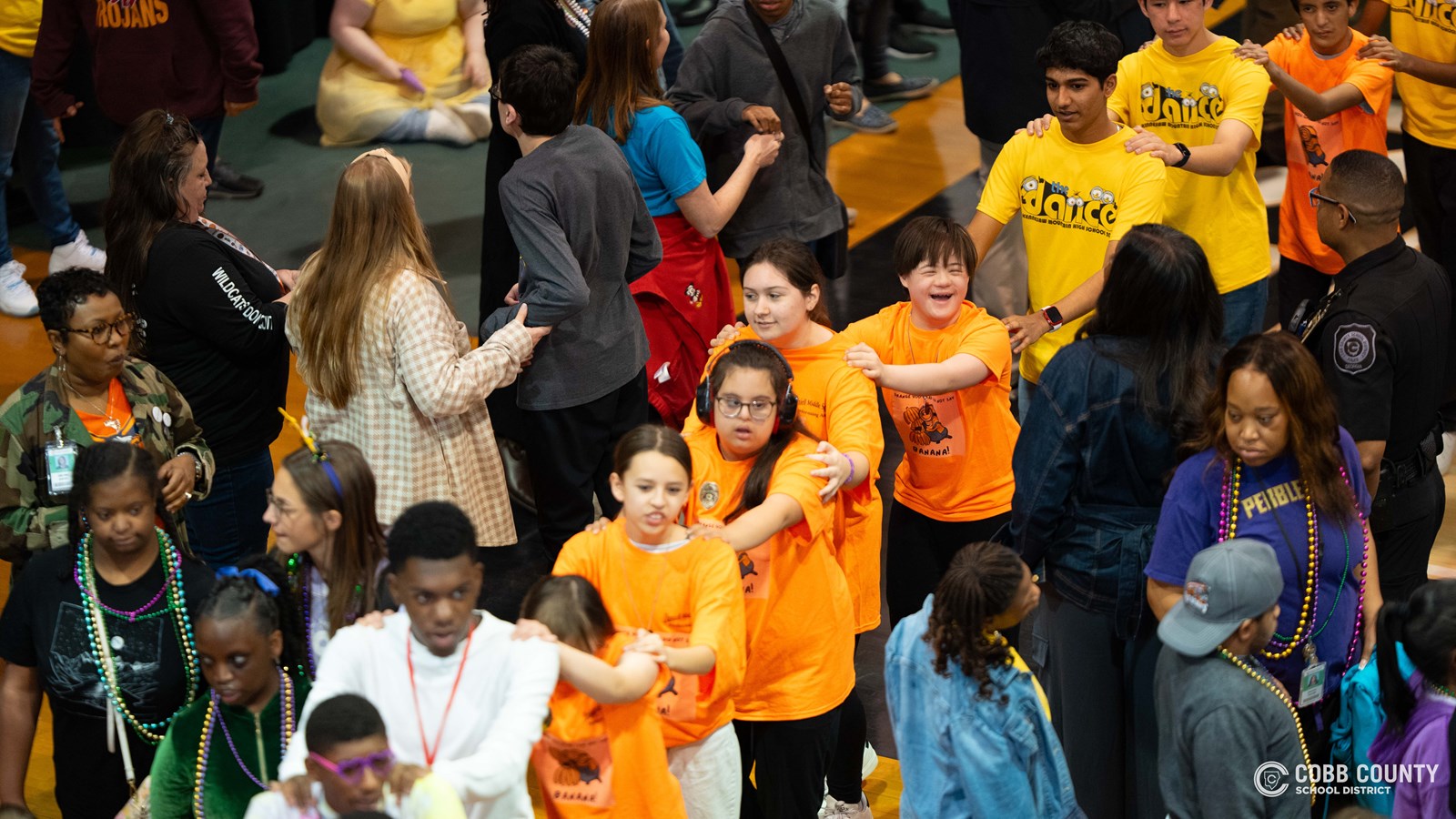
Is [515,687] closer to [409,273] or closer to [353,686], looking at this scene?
[353,686]

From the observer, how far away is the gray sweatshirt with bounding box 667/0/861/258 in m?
5.57

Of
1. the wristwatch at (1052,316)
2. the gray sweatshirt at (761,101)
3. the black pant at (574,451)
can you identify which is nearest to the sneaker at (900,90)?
the gray sweatshirt at (761,101)

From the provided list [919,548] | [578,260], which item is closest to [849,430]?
[919,548]

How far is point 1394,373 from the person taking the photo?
381cm

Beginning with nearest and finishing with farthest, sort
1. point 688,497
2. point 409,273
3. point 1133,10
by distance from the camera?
point 688,497, point 409,273, point 1133,10

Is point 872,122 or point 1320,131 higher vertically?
point 1320,131

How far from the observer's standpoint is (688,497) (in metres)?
3.61

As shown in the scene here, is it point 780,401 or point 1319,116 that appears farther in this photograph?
point 1319,116

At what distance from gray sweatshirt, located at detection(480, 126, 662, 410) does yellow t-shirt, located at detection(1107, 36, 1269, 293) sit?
174cm

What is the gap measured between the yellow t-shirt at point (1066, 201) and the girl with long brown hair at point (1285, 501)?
1.38m

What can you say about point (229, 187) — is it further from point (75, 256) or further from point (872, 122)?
point (872, 122)

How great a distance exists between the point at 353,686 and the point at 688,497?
39.2 inches

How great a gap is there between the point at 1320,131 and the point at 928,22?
19.1 feet

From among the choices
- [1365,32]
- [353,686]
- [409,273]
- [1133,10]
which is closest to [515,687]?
[353,686]
